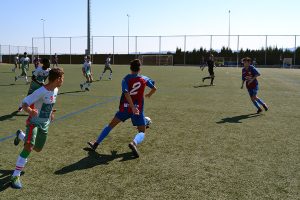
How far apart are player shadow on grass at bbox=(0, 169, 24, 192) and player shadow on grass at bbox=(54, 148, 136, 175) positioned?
67 cm

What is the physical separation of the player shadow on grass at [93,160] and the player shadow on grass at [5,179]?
67 cm

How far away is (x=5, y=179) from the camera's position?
499 centimetres

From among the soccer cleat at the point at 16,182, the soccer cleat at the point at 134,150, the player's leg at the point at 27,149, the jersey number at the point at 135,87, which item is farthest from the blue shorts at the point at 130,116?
the soccer cleat at the point at 16,182

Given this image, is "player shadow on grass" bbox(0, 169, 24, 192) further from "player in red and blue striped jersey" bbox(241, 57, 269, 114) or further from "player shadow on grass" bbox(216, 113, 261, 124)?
"player in red and blue striped jersey" bbox(241, 57, 269, 114)

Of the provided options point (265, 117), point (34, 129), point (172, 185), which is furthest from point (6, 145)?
point (265, 117)

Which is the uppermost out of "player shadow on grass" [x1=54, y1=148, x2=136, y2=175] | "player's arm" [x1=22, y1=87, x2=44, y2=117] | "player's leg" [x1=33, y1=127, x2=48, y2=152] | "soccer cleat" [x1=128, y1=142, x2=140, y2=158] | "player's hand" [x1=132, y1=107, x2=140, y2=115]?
"player's arm" [x1=22, y1=87, x2=44, y2=117]

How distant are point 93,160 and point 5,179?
1481 mm

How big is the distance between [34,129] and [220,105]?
364 inches

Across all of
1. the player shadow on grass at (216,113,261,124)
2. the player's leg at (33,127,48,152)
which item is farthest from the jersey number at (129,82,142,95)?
the player shadow on grass at (216,113,261,124)

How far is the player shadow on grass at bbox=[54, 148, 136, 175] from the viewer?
18.0 feet

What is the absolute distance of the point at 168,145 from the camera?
7039 millimetres

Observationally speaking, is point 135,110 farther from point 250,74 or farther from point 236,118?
point 250,74

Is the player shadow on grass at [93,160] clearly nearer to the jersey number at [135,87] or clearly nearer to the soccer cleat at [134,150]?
the soccer cleat at [134,150]

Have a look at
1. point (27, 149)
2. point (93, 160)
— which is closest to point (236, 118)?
point (93, 160)
